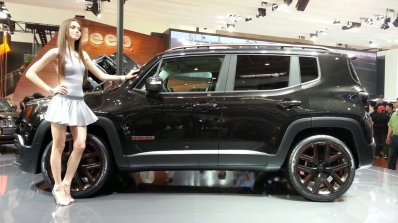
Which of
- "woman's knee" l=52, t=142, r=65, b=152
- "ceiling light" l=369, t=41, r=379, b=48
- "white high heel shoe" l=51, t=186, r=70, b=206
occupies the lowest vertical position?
"white high heel shoe" l=51, t=186, r=70, b=206

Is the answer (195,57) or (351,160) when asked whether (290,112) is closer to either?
(351,160)

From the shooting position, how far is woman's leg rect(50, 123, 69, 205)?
3.62 m

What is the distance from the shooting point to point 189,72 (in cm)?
412

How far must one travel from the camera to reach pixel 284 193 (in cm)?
428

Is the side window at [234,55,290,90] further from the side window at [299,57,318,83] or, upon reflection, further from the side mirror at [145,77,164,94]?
the side mirror at [145,77,164,94]

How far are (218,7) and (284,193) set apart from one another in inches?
316

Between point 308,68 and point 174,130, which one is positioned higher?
point 308,68

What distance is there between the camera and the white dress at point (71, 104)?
3566 mm

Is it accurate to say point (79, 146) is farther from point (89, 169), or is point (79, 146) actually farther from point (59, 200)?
point (59, 200)

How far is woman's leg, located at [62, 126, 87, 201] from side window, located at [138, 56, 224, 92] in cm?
86

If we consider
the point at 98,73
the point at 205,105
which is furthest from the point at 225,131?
the point at 98,73

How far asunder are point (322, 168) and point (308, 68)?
3.28 feet

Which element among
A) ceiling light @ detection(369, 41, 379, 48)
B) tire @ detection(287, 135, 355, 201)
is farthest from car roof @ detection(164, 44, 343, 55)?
ceiling light @ detection(369, 41, 379, 48)

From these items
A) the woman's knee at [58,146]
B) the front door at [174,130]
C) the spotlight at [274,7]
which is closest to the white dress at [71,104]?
the woman's knee at [58,146]
